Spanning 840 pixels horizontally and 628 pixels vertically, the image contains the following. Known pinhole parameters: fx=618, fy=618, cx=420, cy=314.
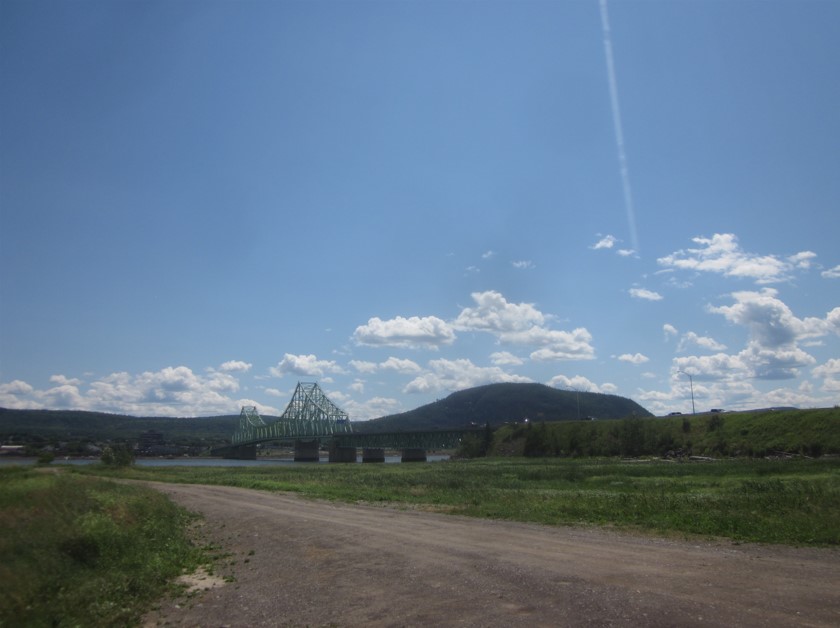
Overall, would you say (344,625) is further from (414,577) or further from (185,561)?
(185,561)

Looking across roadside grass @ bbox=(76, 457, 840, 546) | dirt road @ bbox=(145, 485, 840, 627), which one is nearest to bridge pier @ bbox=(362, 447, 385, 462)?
roadside grass @ bbox=(76, 457, 840, 546)

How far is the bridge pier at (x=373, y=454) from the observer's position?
190413 millimetres

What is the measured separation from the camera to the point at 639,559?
17719 mm

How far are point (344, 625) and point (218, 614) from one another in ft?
11.3

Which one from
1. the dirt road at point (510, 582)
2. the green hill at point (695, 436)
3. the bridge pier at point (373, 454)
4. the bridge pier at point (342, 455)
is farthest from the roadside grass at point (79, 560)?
the bridge pier at point (342, 455)

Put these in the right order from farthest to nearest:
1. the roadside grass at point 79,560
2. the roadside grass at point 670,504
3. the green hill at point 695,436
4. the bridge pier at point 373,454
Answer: the bridge pier at point 373,454 < the green hill at point 695,436 < the roadside grass at point 670,504 < the roadside grass at point 79,560

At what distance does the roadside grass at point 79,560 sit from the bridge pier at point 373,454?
16712 cm

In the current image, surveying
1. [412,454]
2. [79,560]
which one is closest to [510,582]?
[79,560]

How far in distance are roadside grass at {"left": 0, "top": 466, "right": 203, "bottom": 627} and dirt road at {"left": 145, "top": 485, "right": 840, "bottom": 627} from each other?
4.55ft

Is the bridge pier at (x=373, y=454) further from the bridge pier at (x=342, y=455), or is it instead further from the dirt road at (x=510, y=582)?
the dirt road at (x=510, y=582)

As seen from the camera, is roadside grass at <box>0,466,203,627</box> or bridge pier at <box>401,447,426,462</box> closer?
roadside grass at <box>0,466,203,627</box>

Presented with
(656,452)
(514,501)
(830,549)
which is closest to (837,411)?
(656,452)

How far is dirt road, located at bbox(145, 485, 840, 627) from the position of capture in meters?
12.4

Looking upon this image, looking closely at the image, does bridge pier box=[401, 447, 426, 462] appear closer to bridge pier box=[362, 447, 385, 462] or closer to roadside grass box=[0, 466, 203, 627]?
bridge pier box=[362, 447, 385, 462]
